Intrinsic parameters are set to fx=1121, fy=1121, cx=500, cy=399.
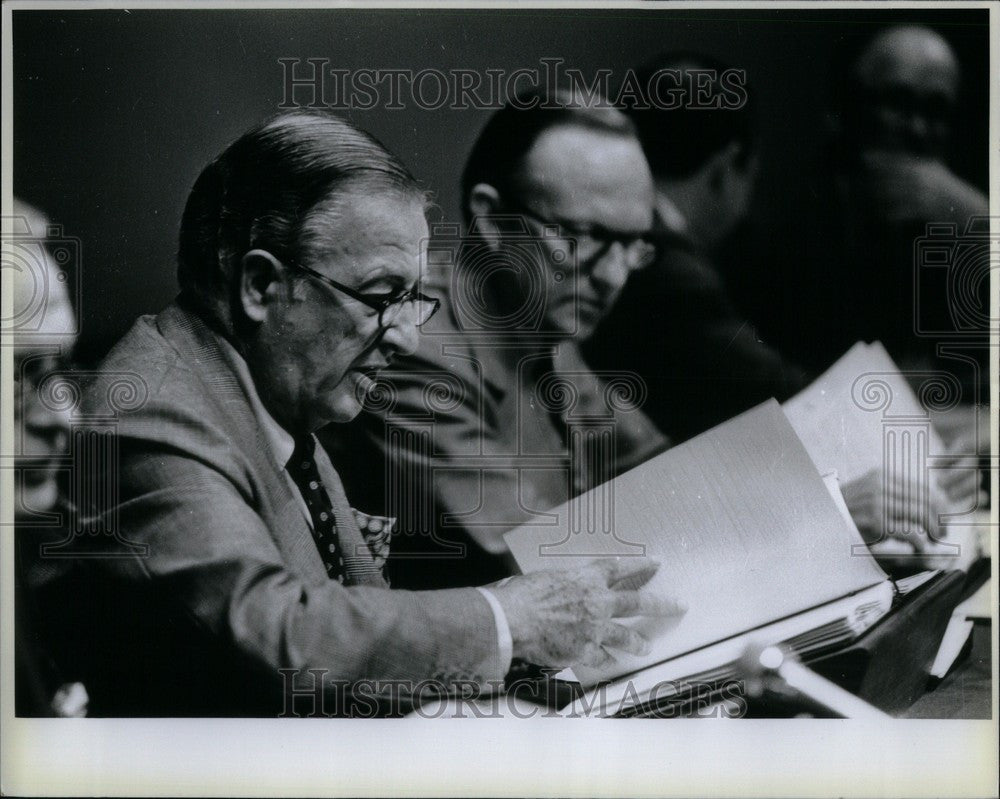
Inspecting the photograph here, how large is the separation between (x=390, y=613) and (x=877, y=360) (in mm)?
1709

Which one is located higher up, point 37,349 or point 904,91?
point 904,91

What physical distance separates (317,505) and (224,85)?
1.34 meters

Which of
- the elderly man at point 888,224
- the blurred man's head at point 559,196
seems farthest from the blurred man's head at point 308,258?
the elderly man at point 888,224

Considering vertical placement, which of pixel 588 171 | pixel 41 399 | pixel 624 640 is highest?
pixel 588 171

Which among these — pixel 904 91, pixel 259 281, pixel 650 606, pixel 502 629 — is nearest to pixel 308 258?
pixel 259 281

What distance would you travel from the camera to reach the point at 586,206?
348cm

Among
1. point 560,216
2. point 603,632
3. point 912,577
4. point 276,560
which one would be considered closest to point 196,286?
point 276,560

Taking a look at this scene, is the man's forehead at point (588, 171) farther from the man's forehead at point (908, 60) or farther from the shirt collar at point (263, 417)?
the shirt collar at point (263, 417)

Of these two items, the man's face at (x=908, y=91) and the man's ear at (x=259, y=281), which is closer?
the man's ear at (x=259, y=281)

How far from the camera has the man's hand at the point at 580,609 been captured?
3.44 metres

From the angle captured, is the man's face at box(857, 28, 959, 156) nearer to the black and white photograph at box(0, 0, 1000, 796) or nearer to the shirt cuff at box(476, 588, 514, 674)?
the black and white photograph at box(0, 0, 1000, 796)

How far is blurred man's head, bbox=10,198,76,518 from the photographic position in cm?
349

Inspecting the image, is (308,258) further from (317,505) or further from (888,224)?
(888,224)

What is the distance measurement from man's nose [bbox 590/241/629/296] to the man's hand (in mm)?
850
